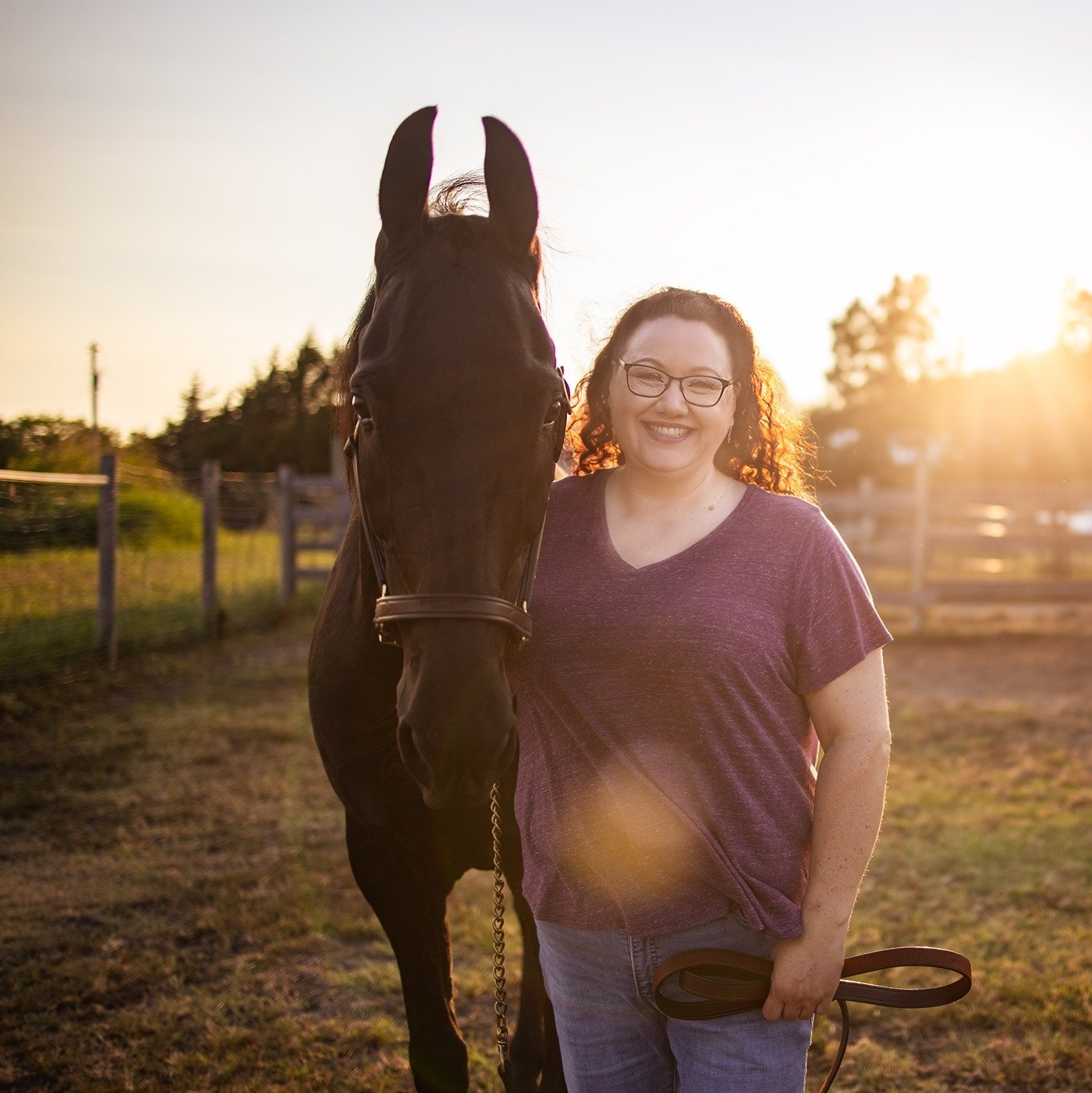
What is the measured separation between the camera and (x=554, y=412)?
5.43 feet

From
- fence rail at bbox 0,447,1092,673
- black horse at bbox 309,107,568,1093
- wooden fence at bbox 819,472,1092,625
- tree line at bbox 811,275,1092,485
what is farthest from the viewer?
tree line at bbox 811,275,1092,485

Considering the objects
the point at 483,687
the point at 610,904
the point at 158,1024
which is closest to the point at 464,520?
the point at 483,687

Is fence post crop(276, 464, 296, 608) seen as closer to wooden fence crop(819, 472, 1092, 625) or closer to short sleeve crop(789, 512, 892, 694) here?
wooden fence crop(819, 472, 1092, 625)

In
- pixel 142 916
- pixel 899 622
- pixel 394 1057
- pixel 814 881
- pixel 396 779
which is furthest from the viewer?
pixel 899 622

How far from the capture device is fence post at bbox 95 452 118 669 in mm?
7953

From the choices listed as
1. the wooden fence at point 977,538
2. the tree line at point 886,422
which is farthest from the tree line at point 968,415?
the wooden fence at point 977,538

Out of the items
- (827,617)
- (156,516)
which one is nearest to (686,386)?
(827,617)

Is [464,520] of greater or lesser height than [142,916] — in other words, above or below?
above

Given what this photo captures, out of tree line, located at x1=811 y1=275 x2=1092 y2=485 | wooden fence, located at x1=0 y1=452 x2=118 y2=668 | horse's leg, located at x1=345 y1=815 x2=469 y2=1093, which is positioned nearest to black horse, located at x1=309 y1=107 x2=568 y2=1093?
horse's leg, located at x1=345 y1=815 x2=469 y2=1093

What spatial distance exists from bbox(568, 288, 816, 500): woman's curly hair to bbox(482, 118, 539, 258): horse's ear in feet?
0.94

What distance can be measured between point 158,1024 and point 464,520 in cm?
264

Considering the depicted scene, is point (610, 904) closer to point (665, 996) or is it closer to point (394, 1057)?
point (665, 996)

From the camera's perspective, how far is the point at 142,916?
395 cm

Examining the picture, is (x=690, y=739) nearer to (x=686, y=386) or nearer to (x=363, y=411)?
(x=686, y=386)
